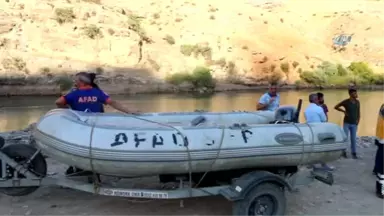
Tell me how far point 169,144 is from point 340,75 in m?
45.7

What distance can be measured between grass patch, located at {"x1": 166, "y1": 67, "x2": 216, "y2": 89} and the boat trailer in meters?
35.3

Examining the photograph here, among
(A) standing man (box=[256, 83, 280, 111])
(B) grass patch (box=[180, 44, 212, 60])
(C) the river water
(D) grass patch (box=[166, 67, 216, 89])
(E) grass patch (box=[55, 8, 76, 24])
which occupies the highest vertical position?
(E) grass patch (box=[55, 8, 76, 24])

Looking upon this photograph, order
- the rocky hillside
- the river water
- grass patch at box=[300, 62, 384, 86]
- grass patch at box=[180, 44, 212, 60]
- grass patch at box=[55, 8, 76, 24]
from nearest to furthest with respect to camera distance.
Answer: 1. the river water
2. the rocky hillside
3. grass patch at box=[55, 8, 76, 24]
4. grass patch at box=[180, 44, 212, 60]
5. grass patch at box=[300, 62, 384, 86]

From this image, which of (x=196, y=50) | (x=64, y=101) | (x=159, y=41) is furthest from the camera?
(x=196, y=50)

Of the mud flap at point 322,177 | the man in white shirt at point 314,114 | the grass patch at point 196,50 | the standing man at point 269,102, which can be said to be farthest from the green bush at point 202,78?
the mud flap at point 322,177

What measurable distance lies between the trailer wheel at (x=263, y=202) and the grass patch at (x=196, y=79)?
35493 mm

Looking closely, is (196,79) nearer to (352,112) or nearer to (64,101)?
(352,112)

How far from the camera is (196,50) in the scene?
47062 mm

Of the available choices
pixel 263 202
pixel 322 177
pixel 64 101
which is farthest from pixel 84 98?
pixel 322 177

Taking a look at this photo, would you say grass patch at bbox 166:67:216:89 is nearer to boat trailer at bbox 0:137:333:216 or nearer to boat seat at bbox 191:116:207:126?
boat seat at bbox 191:116:207:126

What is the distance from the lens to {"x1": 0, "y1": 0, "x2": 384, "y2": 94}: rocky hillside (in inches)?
1565

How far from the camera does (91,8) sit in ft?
148

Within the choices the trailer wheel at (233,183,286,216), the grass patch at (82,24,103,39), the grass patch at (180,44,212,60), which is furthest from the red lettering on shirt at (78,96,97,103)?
the grass patch at (180,44,212,60)

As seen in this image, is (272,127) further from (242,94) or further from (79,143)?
(242,94)
